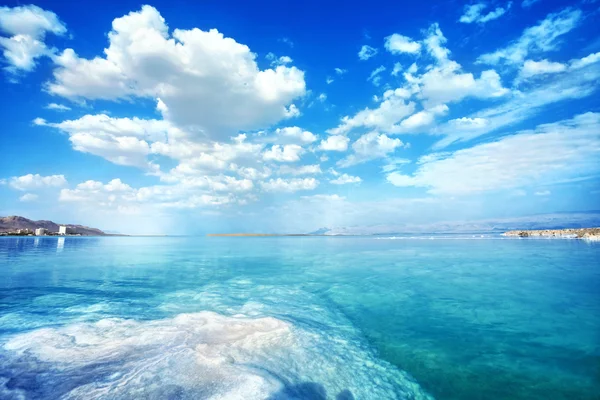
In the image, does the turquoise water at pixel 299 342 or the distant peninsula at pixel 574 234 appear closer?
the turquoise water at pixel 299 342

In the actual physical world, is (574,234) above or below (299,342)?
above

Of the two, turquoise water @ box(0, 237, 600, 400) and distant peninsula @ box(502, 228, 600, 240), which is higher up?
distant peninsula @ box(502, 228, 600, 240)

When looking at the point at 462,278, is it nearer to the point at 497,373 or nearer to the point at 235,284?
the point at 497,373

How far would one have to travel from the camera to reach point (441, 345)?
10383 millimetres

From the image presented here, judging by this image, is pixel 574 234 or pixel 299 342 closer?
pixel 299 342

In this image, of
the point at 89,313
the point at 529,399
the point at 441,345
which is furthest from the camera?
the point at 89,313

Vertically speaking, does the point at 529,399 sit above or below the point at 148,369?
below

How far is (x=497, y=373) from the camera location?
8328 mm

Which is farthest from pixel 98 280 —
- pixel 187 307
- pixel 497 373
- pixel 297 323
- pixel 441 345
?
pixel 497 373

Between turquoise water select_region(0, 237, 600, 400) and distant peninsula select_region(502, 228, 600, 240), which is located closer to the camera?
turquoise water select_region(0, 237, 600, 400)

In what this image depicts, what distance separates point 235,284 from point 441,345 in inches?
584

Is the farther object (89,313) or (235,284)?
(235,284)

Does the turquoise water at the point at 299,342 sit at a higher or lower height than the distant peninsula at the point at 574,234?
lower

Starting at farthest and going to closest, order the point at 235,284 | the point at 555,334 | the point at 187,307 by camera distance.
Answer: the point at 235,284 < the point at 187,307 < the point at 555,334
